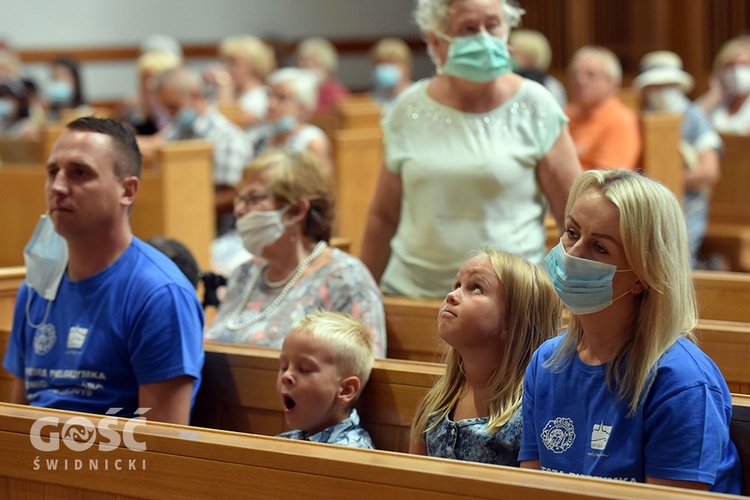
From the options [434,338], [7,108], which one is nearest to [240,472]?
[434,338]

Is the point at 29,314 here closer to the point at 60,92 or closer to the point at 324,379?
the point at 324,379

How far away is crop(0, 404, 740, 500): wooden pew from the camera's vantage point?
1.76m

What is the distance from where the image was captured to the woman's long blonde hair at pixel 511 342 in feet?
7.68

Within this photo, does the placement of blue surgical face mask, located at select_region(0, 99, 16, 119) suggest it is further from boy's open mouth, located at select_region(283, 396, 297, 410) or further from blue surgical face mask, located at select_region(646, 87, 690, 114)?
boy's open mouth, located at select_region(283, 396, 297, 410)

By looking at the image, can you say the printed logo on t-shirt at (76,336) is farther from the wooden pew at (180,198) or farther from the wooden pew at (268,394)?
the wooden pew at (180,198)

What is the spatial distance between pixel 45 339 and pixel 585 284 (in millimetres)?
1473

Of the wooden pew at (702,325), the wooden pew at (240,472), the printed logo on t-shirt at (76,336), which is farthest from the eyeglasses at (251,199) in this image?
the wooden pew at (240,472)

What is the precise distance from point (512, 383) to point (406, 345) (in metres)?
0.95

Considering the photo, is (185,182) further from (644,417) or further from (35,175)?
(644,417)

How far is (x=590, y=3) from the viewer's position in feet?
40.5

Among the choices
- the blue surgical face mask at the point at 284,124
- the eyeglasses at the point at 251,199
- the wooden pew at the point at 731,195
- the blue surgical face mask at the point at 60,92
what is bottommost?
the wooden pew at the point at 731,195

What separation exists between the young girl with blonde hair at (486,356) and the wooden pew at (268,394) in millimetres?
140

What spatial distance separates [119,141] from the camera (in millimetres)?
2828

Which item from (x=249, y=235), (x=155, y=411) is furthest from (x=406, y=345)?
(x=155, y=411)
